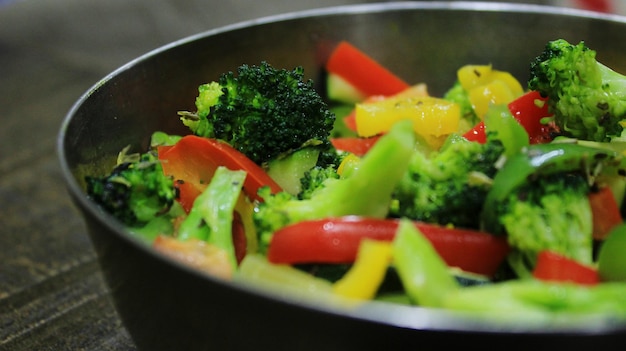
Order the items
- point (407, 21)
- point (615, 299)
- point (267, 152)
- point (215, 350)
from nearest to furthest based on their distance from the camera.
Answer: point (615, 299), point (215, 350), point (267, 152), point (407, 21)

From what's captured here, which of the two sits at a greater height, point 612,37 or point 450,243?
point 612,37

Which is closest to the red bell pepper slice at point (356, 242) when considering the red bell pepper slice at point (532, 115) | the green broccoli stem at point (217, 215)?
the green broccoli stem at point (217, 215)

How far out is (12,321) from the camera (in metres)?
1.49

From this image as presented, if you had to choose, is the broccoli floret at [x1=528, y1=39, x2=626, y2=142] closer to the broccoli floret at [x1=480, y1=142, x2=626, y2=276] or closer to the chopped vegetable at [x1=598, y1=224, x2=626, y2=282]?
the broccoli floret at [x1=480, y1=142, x2=626, y2=276]

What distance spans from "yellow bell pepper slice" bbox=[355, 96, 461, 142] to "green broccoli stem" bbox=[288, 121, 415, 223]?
38cm

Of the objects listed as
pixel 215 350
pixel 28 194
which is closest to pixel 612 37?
pixel 215 350

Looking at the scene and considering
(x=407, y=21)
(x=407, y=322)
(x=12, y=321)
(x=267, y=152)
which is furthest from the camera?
(x=407, y=21)

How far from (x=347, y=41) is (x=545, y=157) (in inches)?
35.4

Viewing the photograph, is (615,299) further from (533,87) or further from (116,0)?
(116,0)

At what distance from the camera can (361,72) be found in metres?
1.78

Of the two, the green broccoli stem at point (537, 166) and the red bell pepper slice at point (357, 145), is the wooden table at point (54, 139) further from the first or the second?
the green broccoli stem at point (537, 166)

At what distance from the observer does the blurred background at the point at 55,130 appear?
150 cm

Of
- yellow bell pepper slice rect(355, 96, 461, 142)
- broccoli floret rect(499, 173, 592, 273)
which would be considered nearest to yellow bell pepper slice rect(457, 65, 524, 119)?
yellow bell pepper slice rect(355, 96, 461, 142)

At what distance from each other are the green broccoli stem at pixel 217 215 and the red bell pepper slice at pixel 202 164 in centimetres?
6
